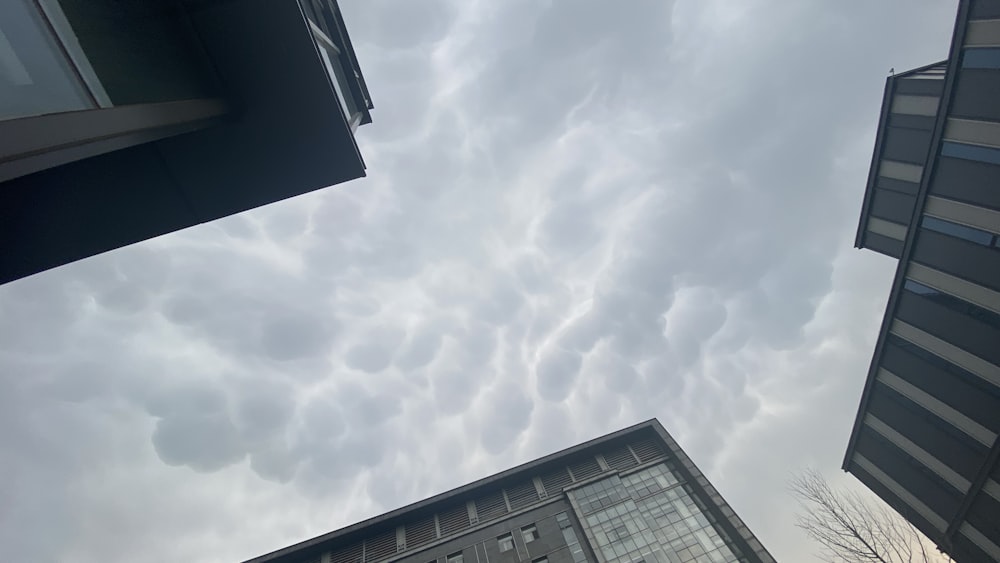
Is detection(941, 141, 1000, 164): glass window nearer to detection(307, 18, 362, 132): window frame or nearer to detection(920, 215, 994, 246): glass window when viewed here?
detection(920, 215, 994, 246): glass window

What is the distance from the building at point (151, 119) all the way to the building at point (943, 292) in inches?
1147

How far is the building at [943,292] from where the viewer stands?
66.8ft

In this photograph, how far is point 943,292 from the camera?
76.0 feet

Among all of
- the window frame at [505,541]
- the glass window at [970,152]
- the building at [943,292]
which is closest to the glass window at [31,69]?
the building at [943,292]

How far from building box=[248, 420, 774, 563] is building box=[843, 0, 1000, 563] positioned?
1116cm

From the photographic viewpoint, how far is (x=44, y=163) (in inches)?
235

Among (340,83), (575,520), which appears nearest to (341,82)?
(340,83)

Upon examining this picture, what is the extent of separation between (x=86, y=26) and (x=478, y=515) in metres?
40.6

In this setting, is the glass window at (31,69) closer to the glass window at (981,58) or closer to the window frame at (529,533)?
the glass window at (981,58)

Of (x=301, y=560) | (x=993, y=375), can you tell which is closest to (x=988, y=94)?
(x=993, y=375)

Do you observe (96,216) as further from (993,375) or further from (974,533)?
(974,533)

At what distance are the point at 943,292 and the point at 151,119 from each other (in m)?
35.6

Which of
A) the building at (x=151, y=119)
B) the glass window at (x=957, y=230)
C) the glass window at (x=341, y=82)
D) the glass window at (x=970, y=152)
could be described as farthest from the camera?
the glass window at (x=957, y=230)

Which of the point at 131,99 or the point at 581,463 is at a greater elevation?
the point at 131,99
